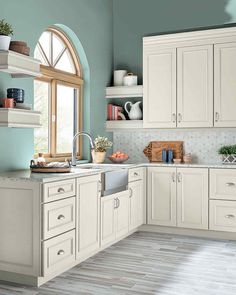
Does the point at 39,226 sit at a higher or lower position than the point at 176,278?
higher

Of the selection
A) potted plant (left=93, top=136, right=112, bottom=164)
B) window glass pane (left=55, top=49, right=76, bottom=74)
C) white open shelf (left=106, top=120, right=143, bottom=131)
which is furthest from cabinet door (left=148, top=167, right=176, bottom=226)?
window glass pane (left=55, top=49, right=76, bottom=74)

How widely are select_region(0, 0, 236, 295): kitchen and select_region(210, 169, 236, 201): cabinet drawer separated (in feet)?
0.04

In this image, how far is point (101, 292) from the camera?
10.0ft

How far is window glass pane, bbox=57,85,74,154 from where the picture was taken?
4.72 m

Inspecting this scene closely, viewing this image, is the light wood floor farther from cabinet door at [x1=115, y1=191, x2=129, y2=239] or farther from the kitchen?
cabinet door at [x1=115, y1=191, x2=129, y2=239]

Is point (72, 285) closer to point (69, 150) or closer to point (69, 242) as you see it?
point (69, 242)

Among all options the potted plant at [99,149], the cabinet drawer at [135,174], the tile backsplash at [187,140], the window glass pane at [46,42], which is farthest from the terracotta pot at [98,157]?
the window glass pane at [46,42]

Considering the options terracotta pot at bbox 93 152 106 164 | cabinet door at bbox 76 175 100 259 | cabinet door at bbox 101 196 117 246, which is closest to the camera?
cabinet door at bbox 76 175 100 259

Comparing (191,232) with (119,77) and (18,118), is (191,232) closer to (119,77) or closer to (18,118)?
(119,77)

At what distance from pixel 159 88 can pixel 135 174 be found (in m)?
1.15

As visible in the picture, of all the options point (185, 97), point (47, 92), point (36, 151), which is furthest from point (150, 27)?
point (36, 151)

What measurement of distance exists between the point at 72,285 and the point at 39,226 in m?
0.52

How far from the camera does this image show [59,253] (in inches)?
130

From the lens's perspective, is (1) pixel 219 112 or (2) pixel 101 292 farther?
(1) pixel 219 112
